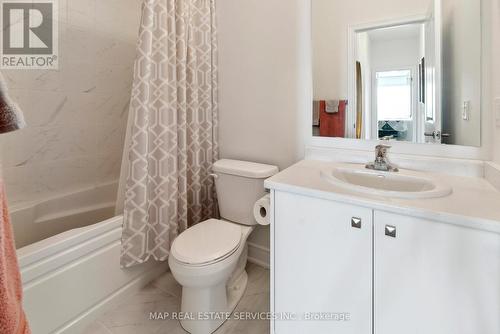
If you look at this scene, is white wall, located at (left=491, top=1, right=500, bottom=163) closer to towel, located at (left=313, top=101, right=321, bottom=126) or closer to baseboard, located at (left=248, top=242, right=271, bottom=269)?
towel, located at (left=313, top=101, right=321, bottom=126)

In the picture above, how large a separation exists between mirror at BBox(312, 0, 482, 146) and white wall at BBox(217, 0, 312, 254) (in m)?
0.12

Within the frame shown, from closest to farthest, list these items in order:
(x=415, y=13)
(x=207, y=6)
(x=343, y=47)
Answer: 1. (x=415, y=13)
2. (x=343, y=47)
3. (x=207, y=6)

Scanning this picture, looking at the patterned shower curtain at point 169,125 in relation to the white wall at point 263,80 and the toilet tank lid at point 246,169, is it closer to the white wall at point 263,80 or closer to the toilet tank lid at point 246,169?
the white wall at point 263,80

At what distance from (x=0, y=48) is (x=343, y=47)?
2.07 metres

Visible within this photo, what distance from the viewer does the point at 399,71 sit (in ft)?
4.45

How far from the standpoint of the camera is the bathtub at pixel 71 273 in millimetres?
1185

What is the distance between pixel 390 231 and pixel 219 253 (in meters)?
0.80

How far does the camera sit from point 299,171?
1.34 metres

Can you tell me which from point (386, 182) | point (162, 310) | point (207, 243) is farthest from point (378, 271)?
point (162, 310)

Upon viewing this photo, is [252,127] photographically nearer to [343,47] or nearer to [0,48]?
[343,47]

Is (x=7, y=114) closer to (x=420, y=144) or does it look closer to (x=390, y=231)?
(x=390, y=231)

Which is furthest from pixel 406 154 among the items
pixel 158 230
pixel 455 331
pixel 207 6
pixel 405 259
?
pixel 207 6

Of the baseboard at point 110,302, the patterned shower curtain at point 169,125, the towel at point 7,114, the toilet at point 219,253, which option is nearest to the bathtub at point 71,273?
the baseboard at point 110,302

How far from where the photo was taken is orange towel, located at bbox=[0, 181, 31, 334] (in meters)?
0.49
